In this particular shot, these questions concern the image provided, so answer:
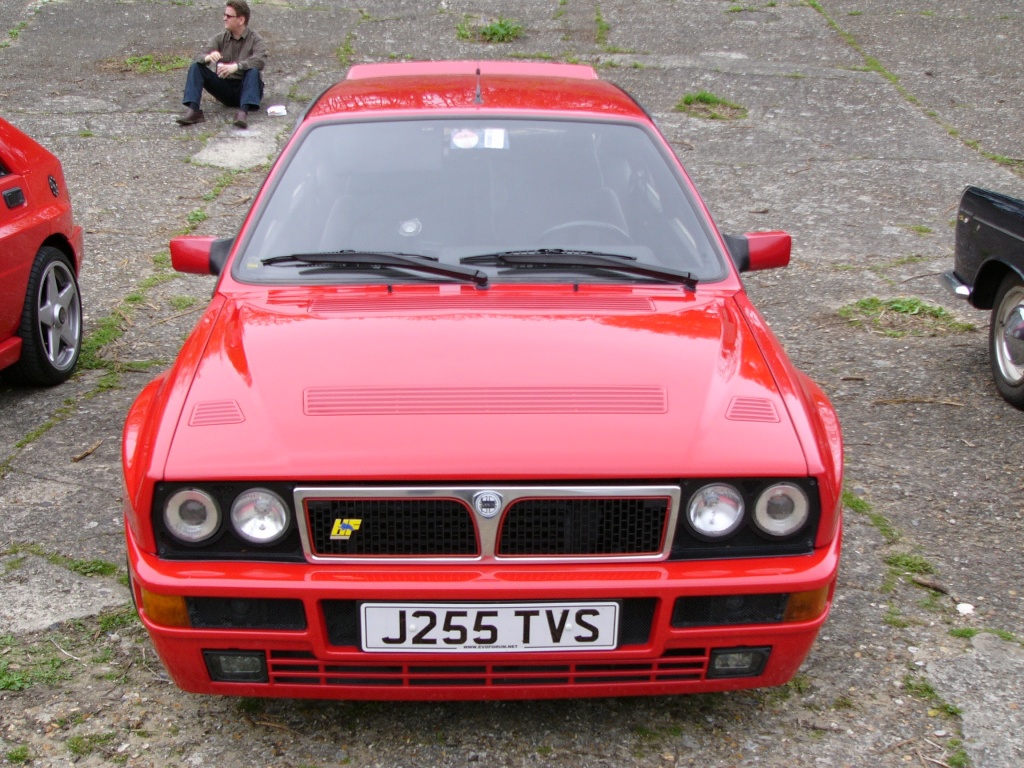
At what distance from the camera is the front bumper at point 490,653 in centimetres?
246

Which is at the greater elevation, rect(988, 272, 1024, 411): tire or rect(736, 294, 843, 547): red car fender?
rect(736, 294, 843, 547): red car fender

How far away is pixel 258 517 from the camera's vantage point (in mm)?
2498

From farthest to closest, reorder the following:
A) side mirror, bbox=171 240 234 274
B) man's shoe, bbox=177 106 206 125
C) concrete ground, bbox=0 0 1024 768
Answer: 1. man's shoe, bbox=177 106 206 125
2. side mirror, bbox=171 240 234 274
3. concrete ground, bbox=0 0 1024 768

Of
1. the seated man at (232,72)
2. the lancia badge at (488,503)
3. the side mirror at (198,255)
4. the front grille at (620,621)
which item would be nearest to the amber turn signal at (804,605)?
the front grille at (620,621)

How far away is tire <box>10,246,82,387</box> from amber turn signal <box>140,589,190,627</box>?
293 cm

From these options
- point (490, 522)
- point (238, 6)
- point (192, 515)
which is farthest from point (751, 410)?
point (238, 6)

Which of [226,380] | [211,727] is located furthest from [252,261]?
[211,727]

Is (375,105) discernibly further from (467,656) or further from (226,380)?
(467,656)

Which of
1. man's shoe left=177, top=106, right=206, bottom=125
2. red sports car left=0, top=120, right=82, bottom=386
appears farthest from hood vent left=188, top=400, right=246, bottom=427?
man's shoe left=177, top=106, right=206, bottom=125

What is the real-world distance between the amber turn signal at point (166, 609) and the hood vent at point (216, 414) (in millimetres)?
411

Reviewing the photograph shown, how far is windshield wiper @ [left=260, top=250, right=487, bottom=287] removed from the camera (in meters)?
3.31

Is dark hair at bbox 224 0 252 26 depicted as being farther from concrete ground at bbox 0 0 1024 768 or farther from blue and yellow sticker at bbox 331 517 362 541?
blue and yellow sticker at bbox 331 517 362 541

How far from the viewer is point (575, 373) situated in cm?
279

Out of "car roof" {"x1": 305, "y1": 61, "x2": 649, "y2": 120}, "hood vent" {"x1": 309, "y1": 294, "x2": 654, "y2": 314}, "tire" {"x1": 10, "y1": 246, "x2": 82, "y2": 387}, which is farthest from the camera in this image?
"tire" {"x1": 10, "y1": 246, "x2": 82, "y2": 387}
